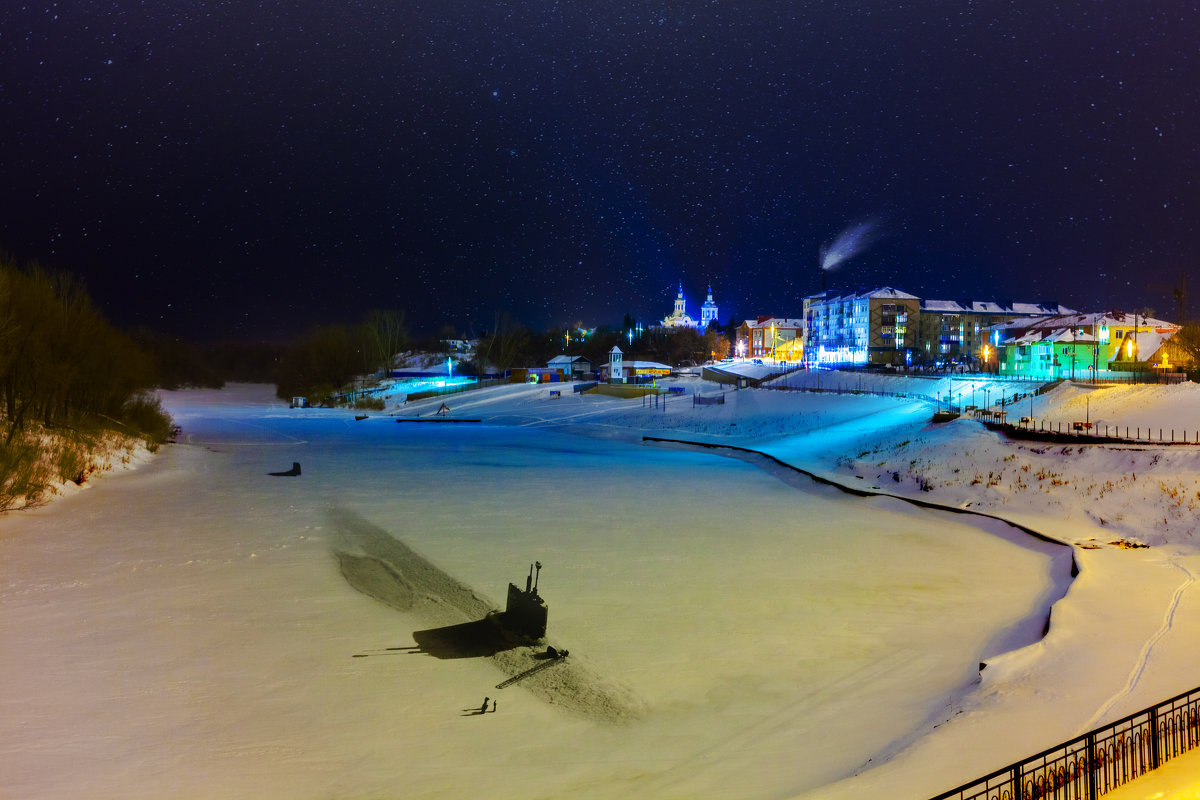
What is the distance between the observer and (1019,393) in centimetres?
3950

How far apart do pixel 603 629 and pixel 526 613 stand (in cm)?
122

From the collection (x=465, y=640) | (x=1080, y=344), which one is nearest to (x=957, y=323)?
(x=1080, y=344)

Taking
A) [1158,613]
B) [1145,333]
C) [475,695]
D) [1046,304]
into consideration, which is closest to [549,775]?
[475,695]

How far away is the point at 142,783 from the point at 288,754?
1.19 meters

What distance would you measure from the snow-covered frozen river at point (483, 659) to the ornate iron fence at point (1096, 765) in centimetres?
171

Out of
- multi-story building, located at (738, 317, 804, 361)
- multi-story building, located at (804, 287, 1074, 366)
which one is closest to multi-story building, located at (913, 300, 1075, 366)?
multi-story building, located at (804, 287, 1074, 366)

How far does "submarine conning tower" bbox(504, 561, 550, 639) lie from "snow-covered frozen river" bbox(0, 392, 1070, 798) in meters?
0.27

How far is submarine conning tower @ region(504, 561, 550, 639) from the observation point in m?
11.2

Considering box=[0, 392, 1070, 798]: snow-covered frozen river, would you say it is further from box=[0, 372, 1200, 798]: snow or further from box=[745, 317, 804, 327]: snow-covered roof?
box=[745, 317, 804, 327]: snow-covered roof

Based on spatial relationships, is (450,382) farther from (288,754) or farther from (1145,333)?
(288,754)

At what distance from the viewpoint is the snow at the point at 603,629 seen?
7.43 metres

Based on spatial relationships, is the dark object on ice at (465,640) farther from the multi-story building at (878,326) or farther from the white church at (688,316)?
the white church at (688,316)

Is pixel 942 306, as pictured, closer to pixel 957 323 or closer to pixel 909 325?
pixel 957 323

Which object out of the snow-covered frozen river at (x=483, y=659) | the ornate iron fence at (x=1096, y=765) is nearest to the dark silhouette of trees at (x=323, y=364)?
the snow-covered frozen river at (x=483, y=659)
